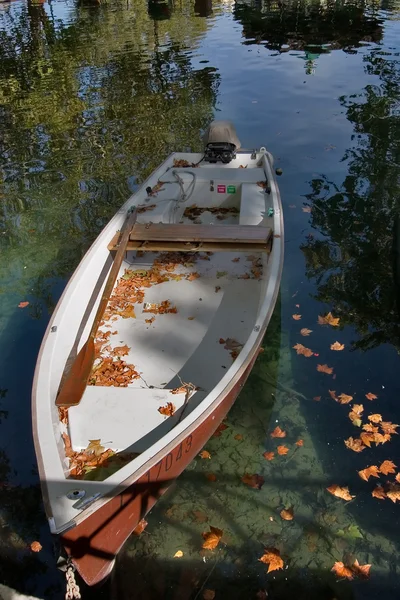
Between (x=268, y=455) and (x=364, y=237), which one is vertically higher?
(x=364, y=237)

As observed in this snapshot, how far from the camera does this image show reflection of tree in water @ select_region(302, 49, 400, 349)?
6.91 m

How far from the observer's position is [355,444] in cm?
508

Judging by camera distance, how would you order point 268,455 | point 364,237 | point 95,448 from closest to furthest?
point 95,448
point 268,455
point 364,237

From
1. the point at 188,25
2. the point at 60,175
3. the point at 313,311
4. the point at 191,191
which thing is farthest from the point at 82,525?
the point at 188,25

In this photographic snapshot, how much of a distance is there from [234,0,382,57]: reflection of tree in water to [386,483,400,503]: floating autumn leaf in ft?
71.2

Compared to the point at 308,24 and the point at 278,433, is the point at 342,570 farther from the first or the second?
the point at 308,24

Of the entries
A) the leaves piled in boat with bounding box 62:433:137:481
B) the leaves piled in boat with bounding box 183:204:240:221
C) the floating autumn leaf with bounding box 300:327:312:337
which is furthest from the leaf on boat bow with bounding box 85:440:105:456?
the leaves piled in boat with bounding box 183:204:240:221

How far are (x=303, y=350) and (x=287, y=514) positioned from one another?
228 cm

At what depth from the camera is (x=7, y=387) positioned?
6.05m

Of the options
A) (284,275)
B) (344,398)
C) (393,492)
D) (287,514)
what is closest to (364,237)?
(284,275)

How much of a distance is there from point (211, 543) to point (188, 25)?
96.5ft

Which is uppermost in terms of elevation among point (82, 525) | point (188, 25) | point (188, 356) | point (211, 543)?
point (188, 25)

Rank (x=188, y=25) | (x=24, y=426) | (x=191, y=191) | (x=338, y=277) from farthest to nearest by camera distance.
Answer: (x=188, y=25) → (x=191, y=191) → (x=338, y=277) → (x=24, y=426)

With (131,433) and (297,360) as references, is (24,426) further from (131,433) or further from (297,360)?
(297,360)
